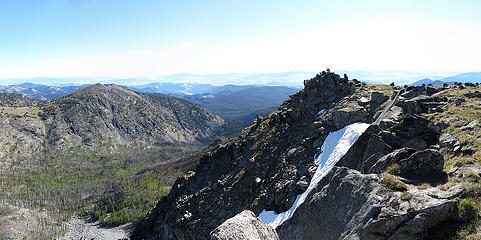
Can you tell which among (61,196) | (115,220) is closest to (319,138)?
(115,220)

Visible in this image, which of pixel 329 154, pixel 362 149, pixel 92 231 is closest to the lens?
pixel 362 149

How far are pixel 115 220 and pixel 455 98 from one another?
518ft

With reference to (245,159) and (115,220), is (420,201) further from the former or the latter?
(115,220)

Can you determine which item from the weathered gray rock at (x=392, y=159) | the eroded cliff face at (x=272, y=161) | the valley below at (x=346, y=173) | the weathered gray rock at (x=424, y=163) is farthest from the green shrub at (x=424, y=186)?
the eroded cliff face at (x=272, y=161)

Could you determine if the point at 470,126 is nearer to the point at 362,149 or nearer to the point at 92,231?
the point at 362,149

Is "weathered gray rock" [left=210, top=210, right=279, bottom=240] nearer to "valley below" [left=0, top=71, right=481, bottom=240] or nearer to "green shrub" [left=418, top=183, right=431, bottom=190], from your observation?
"valley below" [left=0, top=71, right=481, bottom=240]

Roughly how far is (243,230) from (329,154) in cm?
1908

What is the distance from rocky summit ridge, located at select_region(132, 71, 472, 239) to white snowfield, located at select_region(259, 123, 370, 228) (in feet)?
2.85

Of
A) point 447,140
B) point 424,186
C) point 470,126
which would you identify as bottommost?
point 424,186

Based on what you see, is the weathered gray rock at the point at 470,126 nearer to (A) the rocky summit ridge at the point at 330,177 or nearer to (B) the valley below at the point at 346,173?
(B) the valley below at the point at 346,173

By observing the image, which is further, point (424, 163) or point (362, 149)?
point (362, 149)

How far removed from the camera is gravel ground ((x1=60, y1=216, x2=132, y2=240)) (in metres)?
124

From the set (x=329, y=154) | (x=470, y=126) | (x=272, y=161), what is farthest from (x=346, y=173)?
(x=272, y=161)

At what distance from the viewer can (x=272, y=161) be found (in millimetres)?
36844
